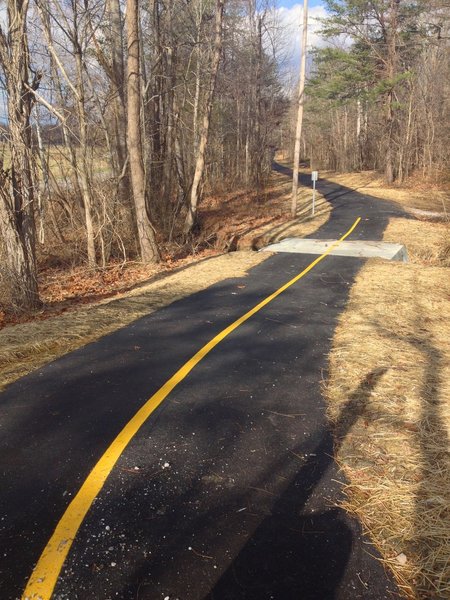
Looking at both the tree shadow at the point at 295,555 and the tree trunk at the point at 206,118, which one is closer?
the tree shadow at the point at 295,555

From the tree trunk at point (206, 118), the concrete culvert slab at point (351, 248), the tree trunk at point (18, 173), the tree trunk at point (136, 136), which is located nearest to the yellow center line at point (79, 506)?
the tree trunk at point (18, 173)

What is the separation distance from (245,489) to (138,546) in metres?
0.88

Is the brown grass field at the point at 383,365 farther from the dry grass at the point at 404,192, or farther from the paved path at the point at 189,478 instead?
the dry grass at the point at 404,192

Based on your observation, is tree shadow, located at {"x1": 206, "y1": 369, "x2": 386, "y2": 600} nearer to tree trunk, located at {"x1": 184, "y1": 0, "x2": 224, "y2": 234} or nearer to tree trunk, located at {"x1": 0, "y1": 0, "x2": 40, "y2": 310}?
tree trunk, located at {"x1": 0, "y1": 0, "x2": 40, "y2": 310}

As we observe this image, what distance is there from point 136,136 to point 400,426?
11.6 m

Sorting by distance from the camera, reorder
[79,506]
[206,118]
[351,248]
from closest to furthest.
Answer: [79,506]
[351,248]
[206,118]

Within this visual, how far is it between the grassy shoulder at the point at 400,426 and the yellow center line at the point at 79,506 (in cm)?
179

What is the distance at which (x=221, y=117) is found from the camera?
3303cm

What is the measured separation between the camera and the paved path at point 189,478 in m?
2.50

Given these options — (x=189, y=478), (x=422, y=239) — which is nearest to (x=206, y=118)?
(x=422, y=239)

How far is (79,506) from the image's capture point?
9.85 ft

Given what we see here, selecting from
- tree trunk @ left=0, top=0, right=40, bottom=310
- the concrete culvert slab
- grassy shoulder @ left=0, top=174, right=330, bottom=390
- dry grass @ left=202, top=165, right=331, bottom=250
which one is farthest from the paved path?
dry grass @ left=202, top=165, right=331, bottom=250

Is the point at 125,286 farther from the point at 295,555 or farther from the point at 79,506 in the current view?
the point at 295,555

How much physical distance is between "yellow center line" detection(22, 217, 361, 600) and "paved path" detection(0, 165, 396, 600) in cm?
A: 5
